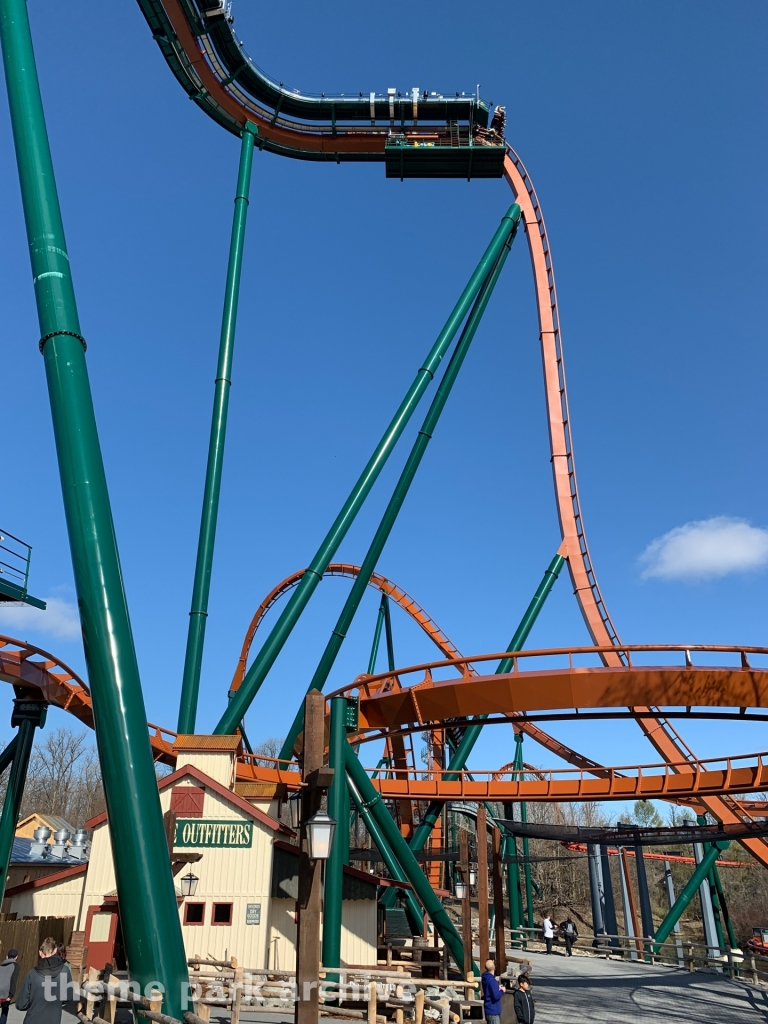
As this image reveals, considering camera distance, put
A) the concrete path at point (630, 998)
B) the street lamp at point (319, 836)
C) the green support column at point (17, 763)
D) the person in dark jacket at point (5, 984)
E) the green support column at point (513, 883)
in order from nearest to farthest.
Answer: the street lamp at point (319, 836)
the person in dark jacket at point (5, 984)
the concrete path at point (630, 998)
the green support column at point (17, 763)
the green support column at point (513, 883)

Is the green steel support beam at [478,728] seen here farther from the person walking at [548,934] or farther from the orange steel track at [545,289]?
the person walking at [548,934]

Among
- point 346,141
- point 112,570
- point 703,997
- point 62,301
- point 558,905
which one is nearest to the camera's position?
point 112,570

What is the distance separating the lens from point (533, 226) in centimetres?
2008

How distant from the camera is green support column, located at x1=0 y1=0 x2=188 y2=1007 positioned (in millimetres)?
4340

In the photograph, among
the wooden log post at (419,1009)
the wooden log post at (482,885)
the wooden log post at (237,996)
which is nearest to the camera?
the wooden log post at (237,996)

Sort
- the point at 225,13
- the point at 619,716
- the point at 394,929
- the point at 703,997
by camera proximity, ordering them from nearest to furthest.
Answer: the point at 619,716 → the point at 703,997 → the point at 225,13 → the point at 394,929

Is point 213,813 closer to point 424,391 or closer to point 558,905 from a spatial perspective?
point 424,391

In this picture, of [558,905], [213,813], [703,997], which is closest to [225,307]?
[213,813]

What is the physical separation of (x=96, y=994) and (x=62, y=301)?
6546 mm

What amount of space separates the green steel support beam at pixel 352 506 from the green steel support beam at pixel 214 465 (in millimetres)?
805

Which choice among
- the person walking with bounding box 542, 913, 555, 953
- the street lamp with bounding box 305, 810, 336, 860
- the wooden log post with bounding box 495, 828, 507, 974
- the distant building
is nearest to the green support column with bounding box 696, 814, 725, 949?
the person walking with bounding box 542, 913, 555, 953

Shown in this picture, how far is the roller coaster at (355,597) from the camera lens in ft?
15.9

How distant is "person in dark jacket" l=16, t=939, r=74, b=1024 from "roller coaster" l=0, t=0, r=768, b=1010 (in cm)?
117

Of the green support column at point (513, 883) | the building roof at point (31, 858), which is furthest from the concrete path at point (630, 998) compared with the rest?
the building roof at point (31, 858)
